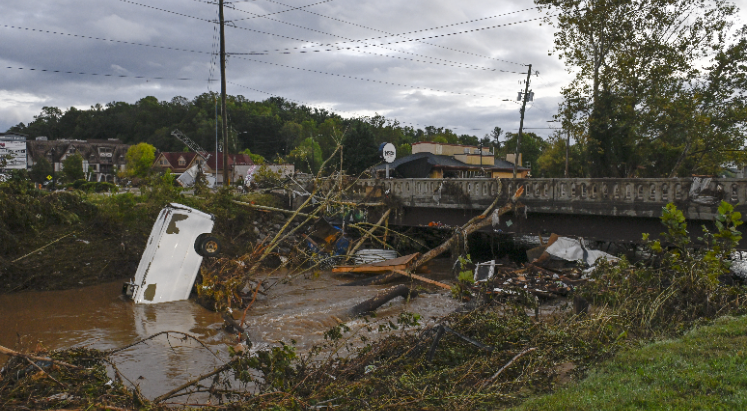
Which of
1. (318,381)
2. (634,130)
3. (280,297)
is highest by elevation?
(634,130)

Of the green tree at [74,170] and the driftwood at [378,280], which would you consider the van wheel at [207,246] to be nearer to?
the driftwood at [378,280]

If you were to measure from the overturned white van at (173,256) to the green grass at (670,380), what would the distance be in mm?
9523

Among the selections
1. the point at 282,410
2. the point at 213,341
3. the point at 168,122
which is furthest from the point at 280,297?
the point at 168,122

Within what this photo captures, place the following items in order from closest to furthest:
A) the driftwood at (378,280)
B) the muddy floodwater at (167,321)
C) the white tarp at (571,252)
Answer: the muddy floodwater at (167,321) → the white tarp at (571,252) → the driftwood at (378,280)

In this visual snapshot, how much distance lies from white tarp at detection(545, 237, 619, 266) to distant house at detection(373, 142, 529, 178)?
1371cm

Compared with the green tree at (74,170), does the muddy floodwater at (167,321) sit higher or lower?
lower

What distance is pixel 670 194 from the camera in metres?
13.0

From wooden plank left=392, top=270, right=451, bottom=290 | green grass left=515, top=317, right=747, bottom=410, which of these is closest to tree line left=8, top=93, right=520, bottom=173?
wooden plank left=392, top=270, right=451, bottom=290

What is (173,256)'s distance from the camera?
491 inches

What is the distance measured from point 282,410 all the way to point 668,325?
5.95 metres

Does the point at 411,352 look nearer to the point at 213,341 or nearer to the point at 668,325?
the point at 668,325

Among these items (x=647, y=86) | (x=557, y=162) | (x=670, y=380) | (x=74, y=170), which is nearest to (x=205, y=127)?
(x=74, y=170)

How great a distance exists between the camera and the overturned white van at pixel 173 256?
12.4m

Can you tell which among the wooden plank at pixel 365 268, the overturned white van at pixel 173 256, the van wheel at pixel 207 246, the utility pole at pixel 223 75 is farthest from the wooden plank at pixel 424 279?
the utility pole at pixel 223 75
